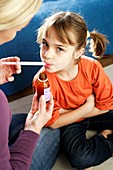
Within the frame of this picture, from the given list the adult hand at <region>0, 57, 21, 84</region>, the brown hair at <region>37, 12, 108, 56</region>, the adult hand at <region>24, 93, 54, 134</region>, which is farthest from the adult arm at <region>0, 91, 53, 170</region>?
the brown hair at <region>37, 12, 108, 56</region>

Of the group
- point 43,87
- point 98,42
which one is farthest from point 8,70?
point 98,42

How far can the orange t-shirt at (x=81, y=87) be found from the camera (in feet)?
3.71

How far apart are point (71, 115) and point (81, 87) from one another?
12 cm

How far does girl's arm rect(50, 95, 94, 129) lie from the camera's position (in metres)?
1.15

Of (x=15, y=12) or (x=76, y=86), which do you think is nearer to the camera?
(x=15, y=12)

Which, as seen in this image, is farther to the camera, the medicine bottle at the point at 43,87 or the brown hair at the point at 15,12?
the medicine bottle at the point at 43,87

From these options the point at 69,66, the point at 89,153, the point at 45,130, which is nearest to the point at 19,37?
the point at 69,66

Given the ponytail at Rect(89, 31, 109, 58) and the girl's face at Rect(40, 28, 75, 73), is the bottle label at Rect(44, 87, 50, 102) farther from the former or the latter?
the ponytail at Rect(89, 31, 109, 58)

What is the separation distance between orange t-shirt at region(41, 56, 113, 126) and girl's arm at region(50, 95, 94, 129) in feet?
0.07

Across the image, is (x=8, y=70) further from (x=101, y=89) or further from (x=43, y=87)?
(x=101, y=89)

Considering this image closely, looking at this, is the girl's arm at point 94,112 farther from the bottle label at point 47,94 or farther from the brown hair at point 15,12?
the brown hair at point 15,12

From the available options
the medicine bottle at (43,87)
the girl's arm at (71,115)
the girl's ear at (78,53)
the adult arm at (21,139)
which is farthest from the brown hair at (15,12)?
the girl's arm at (71,115)

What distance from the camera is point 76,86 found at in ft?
3.77

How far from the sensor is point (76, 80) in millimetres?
1148
